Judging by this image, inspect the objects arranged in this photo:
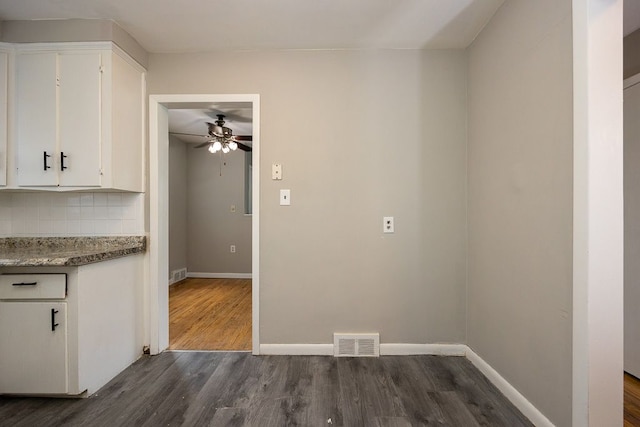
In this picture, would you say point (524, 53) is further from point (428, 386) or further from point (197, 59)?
point (197, 59)

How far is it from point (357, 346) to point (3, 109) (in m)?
2.86

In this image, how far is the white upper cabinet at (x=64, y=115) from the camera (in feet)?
6.06

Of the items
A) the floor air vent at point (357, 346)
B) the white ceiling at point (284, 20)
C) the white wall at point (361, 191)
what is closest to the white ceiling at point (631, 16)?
the white ceiling at point (284, 20)

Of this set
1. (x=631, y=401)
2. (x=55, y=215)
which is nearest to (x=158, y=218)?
(x=55, y=215)

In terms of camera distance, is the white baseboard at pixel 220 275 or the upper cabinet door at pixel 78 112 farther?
the white baseboard at pixel 220 275

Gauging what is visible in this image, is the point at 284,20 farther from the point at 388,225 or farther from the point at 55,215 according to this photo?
the point at 55,215

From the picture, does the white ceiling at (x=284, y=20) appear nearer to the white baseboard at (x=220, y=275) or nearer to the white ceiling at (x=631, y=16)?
the white ceiling at (x=631, y=16)

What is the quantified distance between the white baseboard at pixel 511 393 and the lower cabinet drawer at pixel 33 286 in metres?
2.60

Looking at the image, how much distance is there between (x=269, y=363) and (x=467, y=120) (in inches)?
90.9

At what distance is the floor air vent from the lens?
2139 millimetres

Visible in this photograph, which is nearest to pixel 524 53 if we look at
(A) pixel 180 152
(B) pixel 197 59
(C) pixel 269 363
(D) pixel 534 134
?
(D) pixel 534 134

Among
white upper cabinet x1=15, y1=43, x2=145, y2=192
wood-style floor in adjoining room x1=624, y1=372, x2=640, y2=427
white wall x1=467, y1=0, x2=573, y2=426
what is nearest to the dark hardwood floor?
white wall x1=467, y1=0, x2=573, y2=426

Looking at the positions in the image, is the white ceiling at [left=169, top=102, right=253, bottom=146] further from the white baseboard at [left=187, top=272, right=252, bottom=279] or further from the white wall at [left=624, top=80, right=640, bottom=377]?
the white wall at [left=624, top=80, right=640, bottom=377]

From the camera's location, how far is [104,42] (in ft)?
6.08
